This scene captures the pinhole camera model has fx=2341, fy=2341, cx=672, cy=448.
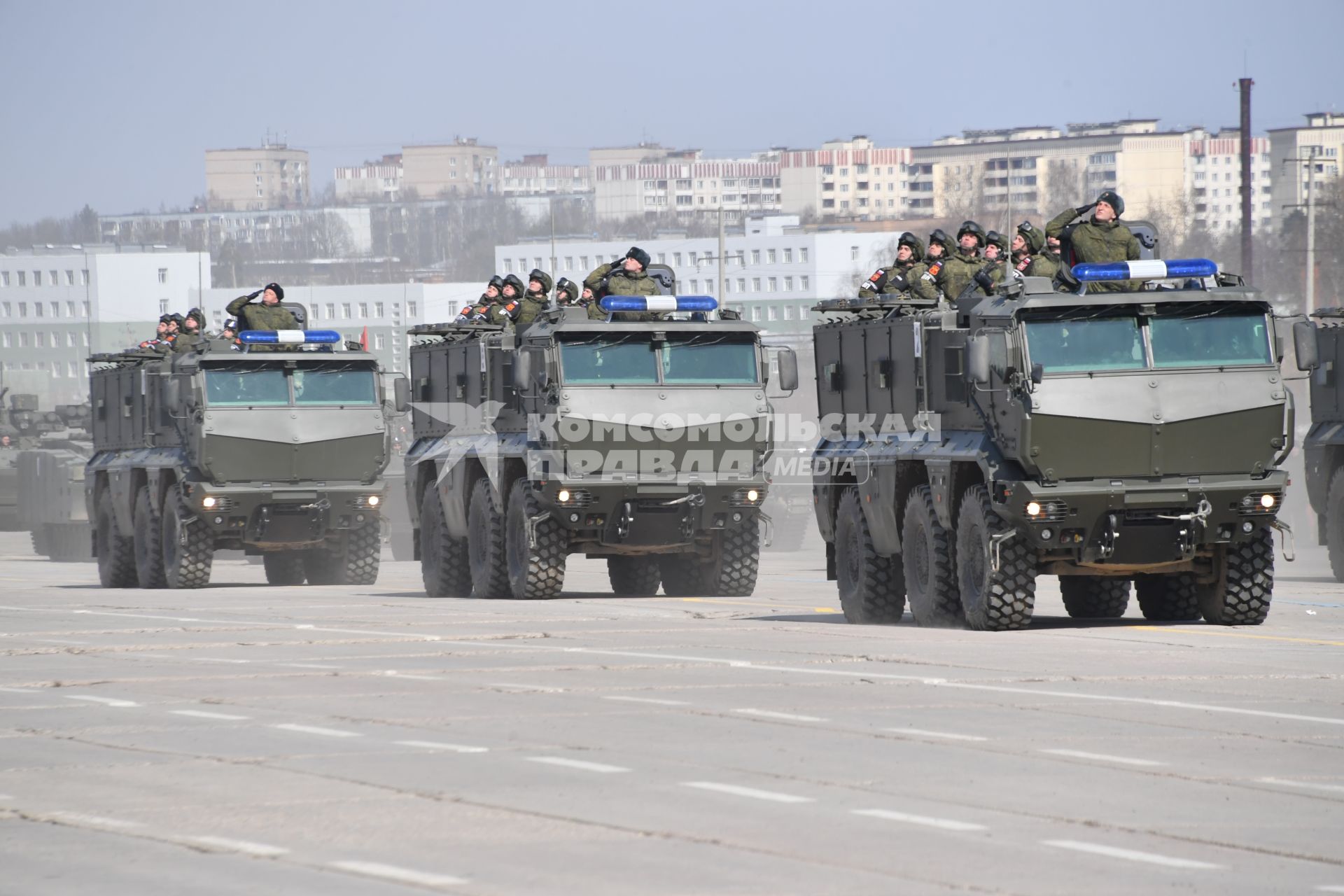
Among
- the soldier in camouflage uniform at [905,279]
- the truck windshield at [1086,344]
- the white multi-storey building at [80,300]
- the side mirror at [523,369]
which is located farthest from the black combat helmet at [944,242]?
the white multi-storey building at [80,300]

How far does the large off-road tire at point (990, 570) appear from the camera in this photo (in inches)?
643

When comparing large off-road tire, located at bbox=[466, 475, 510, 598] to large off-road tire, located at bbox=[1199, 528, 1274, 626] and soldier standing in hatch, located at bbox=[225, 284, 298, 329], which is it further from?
large off-road tire, located at bbox=[1199, 528, 1274, 626]

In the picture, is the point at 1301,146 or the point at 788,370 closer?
the point at 788,370

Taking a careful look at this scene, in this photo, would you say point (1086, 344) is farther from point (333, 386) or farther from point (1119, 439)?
point (333, 386)

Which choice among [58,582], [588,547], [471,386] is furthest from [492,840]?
[58,582]

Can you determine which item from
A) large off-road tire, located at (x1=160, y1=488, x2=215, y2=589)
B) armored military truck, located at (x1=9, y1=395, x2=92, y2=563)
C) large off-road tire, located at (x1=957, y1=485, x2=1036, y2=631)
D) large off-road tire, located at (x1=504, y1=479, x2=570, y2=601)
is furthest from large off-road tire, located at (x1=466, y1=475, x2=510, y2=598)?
armored military truck, located at (x1=9, y1=395, x2=92, y2=563)

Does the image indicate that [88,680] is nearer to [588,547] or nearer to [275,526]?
[588,547]

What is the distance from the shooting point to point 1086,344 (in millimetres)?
16094

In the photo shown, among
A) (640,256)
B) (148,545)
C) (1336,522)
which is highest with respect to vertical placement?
(640,256)

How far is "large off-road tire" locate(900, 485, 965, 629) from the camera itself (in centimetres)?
1756

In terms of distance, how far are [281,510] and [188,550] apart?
1246mm

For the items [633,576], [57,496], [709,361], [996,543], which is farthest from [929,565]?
[57,496]

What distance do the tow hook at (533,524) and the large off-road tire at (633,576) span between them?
7.11ft

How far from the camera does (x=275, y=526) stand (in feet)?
88.6
